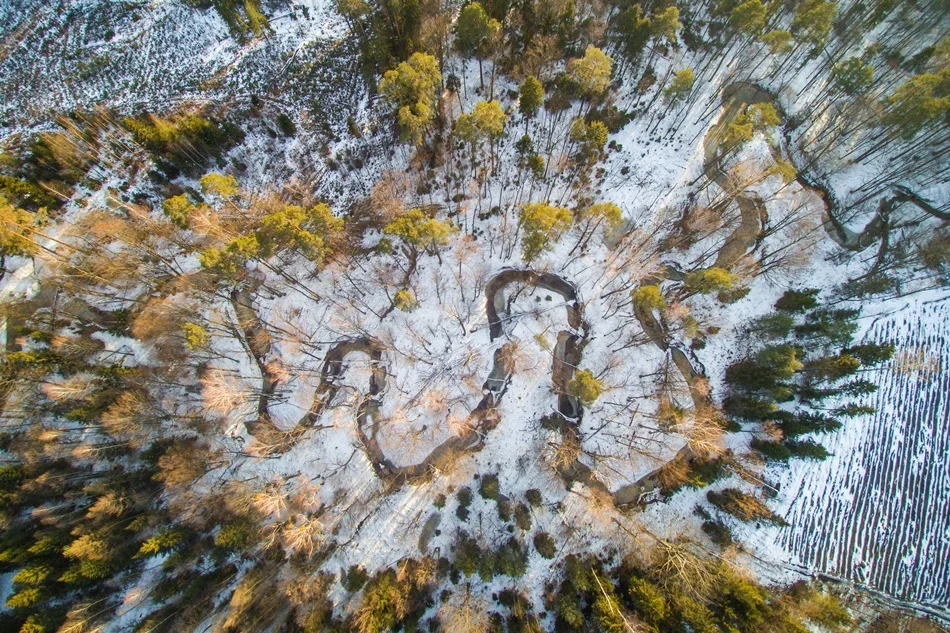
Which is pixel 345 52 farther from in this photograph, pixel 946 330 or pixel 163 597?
pixel 946 330

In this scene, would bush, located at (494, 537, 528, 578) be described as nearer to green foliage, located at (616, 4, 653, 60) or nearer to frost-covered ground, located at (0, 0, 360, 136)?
frost-covered ground, located at (0, 0, 360, 136)

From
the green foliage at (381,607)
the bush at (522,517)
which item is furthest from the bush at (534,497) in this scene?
the green foliage at (381,607)

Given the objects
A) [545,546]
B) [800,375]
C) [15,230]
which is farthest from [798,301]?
[15,230]

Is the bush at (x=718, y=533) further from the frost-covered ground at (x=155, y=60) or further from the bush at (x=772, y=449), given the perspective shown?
the frost-covered ground at (x=155, y=60)

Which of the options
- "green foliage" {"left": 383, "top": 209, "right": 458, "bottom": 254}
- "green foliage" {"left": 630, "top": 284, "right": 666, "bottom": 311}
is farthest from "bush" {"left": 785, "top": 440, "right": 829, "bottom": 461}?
"green foliage" {"left": 383, "top": 209, "right": 458, "bottom": 254}

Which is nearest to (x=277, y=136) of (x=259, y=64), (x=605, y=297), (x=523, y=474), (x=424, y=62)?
(x=259, y=64)

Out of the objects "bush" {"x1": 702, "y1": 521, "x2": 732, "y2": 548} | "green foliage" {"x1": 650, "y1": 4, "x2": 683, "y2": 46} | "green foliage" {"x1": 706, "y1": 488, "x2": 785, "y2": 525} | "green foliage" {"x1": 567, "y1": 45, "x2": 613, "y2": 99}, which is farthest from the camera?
"green foliage" {"x1": 650, "y1": 4, "x2": 683, "y2": 46}
